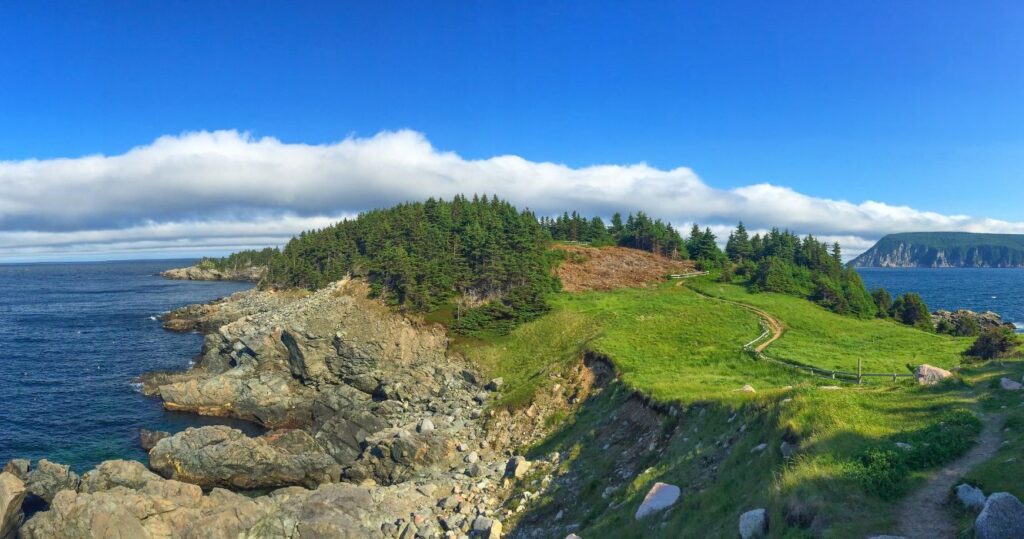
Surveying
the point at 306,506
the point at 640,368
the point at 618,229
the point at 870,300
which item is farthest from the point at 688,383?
the point at 618,229

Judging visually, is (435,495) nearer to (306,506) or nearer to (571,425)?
(306,506)

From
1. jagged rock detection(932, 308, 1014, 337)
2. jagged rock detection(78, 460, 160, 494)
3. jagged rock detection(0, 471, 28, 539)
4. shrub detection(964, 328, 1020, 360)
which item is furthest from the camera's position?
jagged rock detection(932, 308, 1014, 337)

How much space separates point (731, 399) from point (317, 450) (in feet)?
99.8

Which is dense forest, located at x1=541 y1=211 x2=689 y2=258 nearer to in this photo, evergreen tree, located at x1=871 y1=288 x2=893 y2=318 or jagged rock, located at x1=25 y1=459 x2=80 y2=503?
evergreen tree, located at x1=871 y1=288 x2=893 y2=318

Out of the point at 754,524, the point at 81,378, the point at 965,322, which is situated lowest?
the point at 81,378

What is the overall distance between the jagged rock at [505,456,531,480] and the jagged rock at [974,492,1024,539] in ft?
79.7

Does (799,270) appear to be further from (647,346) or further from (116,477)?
(116,477)

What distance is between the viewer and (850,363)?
4028 centimetres

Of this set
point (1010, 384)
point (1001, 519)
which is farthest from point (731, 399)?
point (1001, 519)

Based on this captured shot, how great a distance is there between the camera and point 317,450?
39.0 meters

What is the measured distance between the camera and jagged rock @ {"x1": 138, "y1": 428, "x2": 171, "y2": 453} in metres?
41.7

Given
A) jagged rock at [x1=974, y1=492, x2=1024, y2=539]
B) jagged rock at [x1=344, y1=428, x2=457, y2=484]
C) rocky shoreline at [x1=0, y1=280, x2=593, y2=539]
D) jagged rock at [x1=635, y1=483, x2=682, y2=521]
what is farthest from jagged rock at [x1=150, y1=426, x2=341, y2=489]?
jagged rock at [x1=974, y1=492, x2=1024, y2=539]

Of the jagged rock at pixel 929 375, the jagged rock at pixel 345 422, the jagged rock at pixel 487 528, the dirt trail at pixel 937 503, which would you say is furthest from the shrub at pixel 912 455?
the jagged rock at pixel 345 422

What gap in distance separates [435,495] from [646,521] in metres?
16.1
